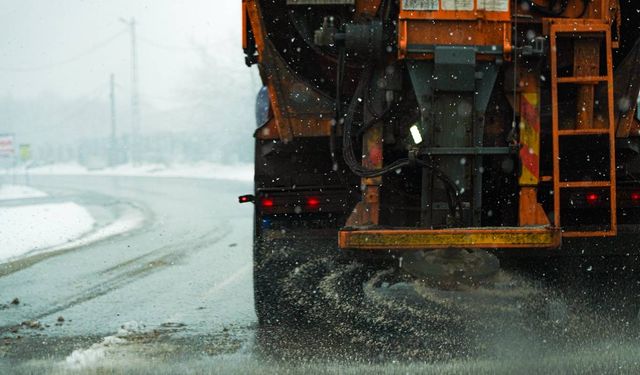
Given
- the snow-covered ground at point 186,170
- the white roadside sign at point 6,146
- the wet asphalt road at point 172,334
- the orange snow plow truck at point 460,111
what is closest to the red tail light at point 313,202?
the orange snow plow truck at point 460,111

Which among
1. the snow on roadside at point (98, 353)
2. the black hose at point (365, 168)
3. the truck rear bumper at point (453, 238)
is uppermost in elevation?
the black hose at point (365, 168)

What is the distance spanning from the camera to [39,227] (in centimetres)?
1289

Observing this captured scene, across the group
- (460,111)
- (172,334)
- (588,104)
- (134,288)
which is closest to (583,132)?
(588,104)

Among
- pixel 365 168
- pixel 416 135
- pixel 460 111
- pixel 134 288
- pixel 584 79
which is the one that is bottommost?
pixel 134 288

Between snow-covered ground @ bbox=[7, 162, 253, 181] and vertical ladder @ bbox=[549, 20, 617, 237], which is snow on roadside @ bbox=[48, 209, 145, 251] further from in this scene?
snow-covered ground @ bbox=[7, 162, 253, 181]

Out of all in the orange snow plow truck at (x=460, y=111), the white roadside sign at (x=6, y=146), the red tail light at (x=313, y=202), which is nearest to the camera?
the orange snow plow truck at (x=460, y=111)

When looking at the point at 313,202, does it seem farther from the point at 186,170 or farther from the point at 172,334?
the point at 186,170

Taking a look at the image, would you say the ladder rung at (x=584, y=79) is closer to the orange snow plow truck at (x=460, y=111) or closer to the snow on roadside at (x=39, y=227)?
the orange snow plow truck at (x=460, y=111)

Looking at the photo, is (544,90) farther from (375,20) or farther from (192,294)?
(192,294)

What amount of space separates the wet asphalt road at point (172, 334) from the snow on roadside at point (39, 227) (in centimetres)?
A: 172

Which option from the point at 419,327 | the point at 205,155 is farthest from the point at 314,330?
Answer: the point at 205,155

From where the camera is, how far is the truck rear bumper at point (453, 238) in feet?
15.6

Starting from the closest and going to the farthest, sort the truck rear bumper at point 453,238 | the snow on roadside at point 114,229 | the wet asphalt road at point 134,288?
the truck rear bumper at point 453,238, the wet asphalt road at point 134,288, the snow on roadside at point 114,229

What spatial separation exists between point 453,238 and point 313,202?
1.89 m
